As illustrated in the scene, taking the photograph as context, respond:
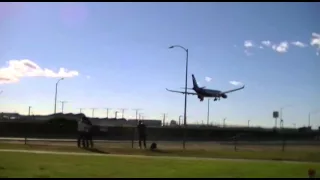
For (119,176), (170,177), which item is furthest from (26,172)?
(170,177)

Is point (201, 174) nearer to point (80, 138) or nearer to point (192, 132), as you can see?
point (80, 138)

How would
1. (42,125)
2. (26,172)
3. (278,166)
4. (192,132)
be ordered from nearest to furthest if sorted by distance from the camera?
(26,172) < (278,166) < (42,125) < (192,132)

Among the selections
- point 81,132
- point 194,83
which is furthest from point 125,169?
point 194,83

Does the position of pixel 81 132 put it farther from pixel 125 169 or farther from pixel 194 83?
pixel 194 83

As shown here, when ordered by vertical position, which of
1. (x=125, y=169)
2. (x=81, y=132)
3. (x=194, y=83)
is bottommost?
(x=125, y=169)

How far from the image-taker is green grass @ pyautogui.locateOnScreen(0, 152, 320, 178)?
1535cm

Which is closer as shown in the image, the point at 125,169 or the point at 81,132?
the point at 125,169

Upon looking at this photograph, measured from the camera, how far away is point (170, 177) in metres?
14.8

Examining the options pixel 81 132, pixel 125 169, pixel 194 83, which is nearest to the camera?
pixel 125 169

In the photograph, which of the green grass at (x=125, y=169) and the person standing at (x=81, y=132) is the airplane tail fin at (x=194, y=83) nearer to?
the person standing at (x=81, y=132)

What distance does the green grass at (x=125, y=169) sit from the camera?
1535 cm

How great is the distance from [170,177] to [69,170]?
11.8ft

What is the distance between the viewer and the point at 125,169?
54.6ft

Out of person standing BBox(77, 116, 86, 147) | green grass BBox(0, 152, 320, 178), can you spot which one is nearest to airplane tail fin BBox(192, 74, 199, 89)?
person standing BBox(77, 116, 86, 147)
